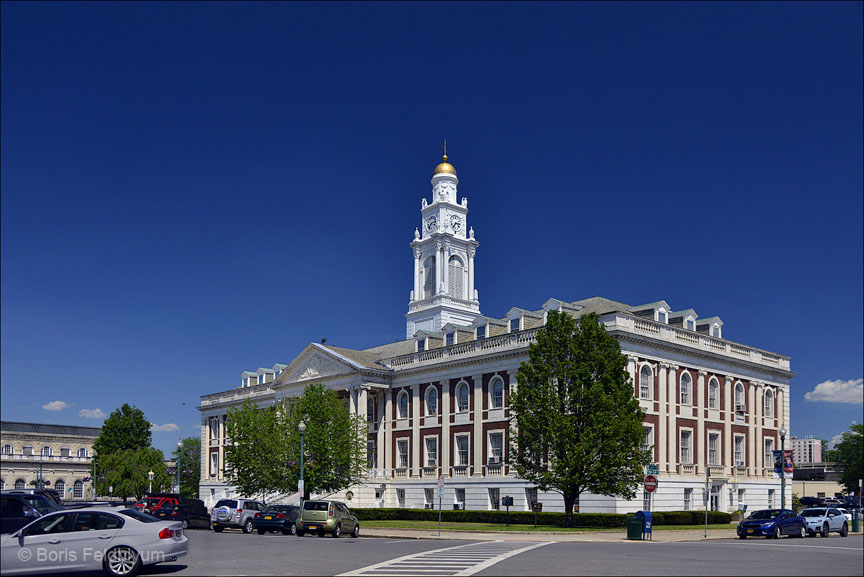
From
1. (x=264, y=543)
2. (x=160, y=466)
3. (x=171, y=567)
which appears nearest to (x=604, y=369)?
(x=264, y=543)

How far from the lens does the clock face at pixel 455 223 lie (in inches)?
3746

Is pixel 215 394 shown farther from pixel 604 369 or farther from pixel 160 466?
pixel 604 369

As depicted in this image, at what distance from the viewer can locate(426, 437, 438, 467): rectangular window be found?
242 ft

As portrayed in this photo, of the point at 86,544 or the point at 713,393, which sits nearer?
the point at 86,544

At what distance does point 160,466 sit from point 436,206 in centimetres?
4832

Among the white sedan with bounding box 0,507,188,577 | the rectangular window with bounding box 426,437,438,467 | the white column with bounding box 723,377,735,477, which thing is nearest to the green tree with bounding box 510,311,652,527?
the white column with bounding box 723,377,735,477

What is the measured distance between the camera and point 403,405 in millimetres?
77438

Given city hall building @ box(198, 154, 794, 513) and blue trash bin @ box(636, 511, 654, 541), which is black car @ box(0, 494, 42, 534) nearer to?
blue trash bin @ box(636, 511, 654, 541)

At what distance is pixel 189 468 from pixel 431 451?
102179 millimetres

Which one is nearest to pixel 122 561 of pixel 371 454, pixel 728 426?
pixel 728 426

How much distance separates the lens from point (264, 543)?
119 feet

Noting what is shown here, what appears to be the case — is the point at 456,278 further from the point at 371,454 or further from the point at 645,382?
the point at 645,382

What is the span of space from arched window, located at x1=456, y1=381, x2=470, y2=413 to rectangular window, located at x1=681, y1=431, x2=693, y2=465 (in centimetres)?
1629

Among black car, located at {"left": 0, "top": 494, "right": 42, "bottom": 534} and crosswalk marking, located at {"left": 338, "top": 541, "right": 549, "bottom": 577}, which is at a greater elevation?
black car, located at {"left": 0, "top": 494, "right": 42, "bottom": 534}
